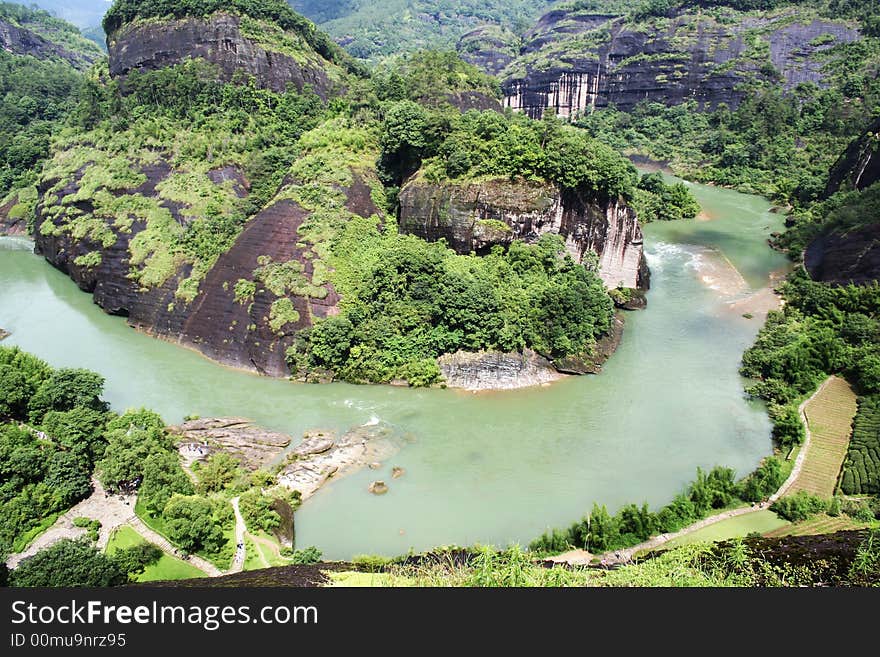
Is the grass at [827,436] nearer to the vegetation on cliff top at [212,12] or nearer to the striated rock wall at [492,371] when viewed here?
the striated rock wall at [492,371]

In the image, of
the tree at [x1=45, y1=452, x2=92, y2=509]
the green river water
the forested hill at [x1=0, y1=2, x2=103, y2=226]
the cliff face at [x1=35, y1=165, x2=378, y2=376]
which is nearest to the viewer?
the tree at [x1=45, y1=452, x2=92, y2=509]

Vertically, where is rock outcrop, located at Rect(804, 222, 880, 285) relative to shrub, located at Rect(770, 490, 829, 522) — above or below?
above

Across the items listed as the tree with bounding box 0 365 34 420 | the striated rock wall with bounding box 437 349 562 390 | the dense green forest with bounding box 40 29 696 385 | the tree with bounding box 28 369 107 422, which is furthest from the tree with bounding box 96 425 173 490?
the striated rock wall with bounding box 437 349 562 390

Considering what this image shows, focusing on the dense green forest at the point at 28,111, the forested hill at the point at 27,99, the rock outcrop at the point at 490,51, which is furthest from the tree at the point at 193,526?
the rock outcrop at the point at 490,51

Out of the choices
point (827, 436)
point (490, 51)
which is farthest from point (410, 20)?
point (827, 436)

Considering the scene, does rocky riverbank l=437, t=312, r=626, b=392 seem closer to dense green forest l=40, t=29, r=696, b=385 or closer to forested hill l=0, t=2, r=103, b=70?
dense green forest l=40, t=29, r=696, b=385

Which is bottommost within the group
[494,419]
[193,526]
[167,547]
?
[167,547]

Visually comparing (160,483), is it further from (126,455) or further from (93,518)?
(93,518)
